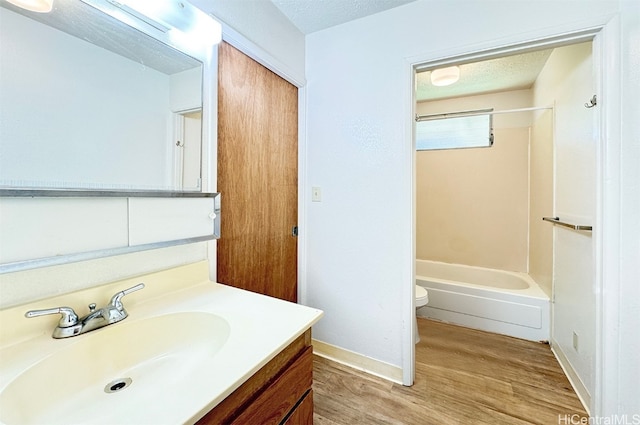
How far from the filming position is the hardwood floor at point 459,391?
134cm

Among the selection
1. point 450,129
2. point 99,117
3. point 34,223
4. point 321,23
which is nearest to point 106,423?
point 34,223

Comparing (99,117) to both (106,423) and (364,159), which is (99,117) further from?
(364,159)

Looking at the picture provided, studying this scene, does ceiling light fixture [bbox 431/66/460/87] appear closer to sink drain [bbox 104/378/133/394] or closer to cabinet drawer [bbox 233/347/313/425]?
cabinet drawer [bbox 233/347/313/425]

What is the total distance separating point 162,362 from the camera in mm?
804

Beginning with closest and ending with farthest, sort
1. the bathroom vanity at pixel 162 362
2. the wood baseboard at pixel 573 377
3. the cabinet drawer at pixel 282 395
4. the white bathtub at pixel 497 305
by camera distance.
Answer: the bathroom vanity at pixel 162 362 < the cabinet drawer at pixel 282 395 < the wood baseboard at pixel 573 377 < the white bathtub at pixel 497 305

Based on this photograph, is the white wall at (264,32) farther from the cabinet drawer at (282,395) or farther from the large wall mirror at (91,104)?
the cabinet drawer at (282,395)

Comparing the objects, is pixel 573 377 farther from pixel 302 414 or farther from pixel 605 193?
pixel 302 414

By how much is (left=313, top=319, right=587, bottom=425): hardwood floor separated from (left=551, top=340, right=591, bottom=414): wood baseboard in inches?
1.2

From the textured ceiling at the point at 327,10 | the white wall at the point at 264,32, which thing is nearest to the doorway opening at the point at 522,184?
the textured ceiling at the point at 327,10

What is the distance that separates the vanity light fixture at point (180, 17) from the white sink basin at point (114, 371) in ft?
3.49

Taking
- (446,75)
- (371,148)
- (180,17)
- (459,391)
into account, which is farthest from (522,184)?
(180,17)

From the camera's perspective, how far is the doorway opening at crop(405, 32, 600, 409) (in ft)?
4.89

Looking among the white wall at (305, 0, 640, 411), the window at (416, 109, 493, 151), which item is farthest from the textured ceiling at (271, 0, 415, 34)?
the window at (416, 109, 493, 151)

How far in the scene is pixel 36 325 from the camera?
704 millimetres
